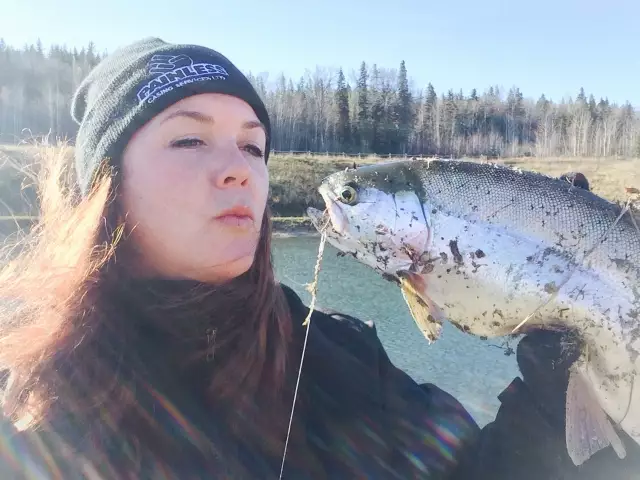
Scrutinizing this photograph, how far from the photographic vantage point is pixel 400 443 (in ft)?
5.79

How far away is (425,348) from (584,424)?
8.77 metres

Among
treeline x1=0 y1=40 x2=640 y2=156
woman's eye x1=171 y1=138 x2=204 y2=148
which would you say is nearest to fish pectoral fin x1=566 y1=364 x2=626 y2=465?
woman's eye x1=171 y1=138 x2=204 y2=148

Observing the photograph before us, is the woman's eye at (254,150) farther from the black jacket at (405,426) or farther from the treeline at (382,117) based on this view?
the treeline at (382,117)

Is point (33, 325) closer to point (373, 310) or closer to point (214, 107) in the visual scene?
point (214, 107)

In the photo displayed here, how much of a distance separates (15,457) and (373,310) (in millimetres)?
11444

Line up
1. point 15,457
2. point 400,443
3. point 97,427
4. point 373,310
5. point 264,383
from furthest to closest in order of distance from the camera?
point 373,310 → point 400,443 → point 264,383 → point 97,427 → point 15,457

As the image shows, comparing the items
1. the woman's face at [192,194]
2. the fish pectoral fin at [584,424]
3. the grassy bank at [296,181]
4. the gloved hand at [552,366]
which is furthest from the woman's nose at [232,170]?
the grassy bank at [296,181]

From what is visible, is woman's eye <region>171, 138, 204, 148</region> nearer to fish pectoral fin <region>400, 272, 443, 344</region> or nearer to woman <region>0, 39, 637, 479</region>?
woman <region>0, 39, 637, 479</region>

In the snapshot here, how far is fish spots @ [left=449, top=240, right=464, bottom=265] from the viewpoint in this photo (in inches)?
67.9

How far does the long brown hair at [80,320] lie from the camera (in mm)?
1339

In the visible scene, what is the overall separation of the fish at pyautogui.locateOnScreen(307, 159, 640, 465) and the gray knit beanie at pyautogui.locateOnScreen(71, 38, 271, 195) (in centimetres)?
62

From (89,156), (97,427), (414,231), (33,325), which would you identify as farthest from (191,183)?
(414,231)

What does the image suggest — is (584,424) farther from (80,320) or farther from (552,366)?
(80,320)

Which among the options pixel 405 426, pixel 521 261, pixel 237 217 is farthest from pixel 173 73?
pixel 405 426
